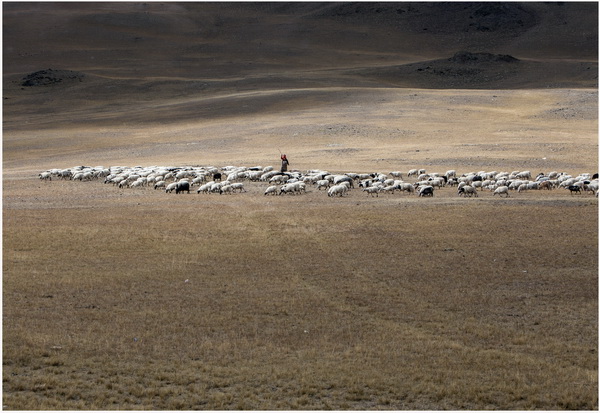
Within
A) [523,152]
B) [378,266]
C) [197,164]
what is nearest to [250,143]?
[197,164]

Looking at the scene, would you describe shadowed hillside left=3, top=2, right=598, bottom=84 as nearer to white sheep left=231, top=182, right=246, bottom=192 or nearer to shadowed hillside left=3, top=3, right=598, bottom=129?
shadowed hillside left=3, top=3, right=598, bottom=129

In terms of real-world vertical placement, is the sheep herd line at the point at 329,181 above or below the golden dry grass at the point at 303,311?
above

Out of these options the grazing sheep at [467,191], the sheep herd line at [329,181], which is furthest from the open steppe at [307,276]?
the grazing sheep at [467,191]

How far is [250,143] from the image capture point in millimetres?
56219

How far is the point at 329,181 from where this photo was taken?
116 ft

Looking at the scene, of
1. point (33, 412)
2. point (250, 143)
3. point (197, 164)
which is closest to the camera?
point (33, 412)

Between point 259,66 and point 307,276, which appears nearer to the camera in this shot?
point 307,276

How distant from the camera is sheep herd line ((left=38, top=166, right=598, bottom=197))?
32406 mm

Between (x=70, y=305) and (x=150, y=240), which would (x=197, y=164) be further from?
(x=70, y=305)

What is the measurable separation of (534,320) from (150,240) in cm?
1202

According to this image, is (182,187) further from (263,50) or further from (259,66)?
(263,50)

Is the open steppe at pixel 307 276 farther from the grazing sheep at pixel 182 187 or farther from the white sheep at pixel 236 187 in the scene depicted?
the grazing sheep at pixel 182 187

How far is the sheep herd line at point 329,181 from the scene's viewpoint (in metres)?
32.4

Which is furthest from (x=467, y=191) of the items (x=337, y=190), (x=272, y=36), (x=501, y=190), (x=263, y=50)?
(x=272, y=36)
